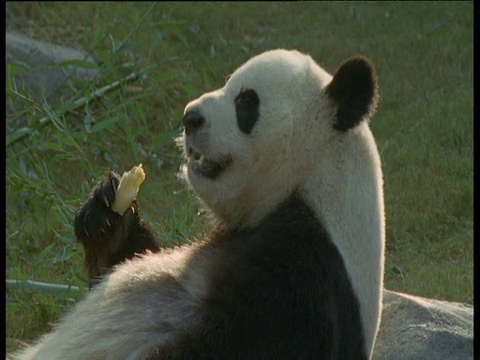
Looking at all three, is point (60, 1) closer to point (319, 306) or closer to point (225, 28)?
point (225, 28)

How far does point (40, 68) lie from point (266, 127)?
3.74 meters

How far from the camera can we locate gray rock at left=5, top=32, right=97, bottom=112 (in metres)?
6.71

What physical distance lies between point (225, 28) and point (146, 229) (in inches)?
190

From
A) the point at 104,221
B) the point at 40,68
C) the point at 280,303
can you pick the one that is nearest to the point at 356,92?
the point at 280,303

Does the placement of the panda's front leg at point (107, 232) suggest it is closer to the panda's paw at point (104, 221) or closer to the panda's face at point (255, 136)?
the panda's paw at point (104, 221)

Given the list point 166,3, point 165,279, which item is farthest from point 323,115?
point 166,3

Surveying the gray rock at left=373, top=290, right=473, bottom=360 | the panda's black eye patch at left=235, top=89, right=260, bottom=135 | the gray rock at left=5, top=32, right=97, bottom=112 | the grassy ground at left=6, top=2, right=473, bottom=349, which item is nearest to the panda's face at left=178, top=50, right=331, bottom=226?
the panda's black eye patch at left=235, top=89, right=260, bottom=135

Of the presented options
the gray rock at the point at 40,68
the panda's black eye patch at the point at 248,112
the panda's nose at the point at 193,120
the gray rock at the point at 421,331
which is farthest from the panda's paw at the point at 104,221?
the gray rock at the point at 40,68

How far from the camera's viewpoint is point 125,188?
142 inches

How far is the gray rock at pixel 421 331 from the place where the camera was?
13.1ft

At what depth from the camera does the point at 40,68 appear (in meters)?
6.71

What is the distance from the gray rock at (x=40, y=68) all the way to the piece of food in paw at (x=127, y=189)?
3.05 metres

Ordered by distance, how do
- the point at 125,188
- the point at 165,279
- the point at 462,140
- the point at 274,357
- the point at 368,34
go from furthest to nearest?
1. the point at 368,34
2. the point at 462,140
3. the point at 125,188
4. the point at 165,279
5. the point at 274,357

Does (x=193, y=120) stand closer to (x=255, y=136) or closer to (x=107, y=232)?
(x=255, y=136)
